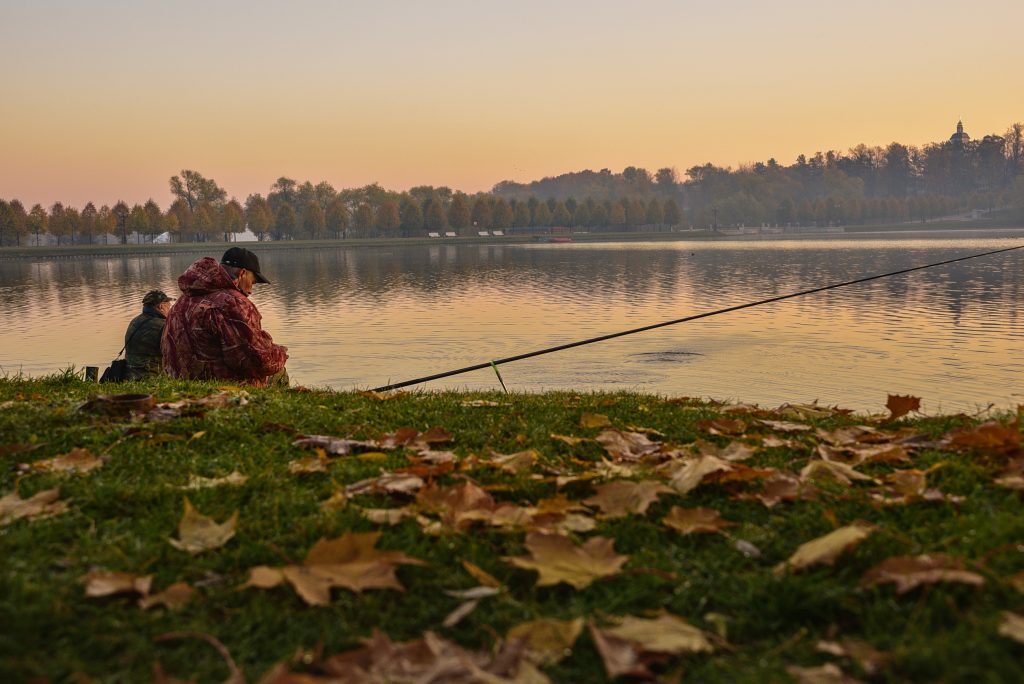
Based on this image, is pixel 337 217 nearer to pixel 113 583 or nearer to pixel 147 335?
pixel 147 335

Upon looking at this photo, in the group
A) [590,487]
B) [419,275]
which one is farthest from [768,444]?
[419,275]

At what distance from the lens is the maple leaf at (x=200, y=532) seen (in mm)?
2844

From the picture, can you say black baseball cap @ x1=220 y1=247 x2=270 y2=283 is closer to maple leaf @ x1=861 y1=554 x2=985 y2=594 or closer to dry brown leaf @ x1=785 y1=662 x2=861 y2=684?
maple leaf @ x1=861 y1=554 x2=985 y2=594

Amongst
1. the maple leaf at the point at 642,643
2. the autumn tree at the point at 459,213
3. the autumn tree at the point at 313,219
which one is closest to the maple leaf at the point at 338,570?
the maple leaf at the point at 642,643

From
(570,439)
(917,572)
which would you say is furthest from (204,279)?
(917,572)

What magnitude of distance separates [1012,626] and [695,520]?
1102 millimetres

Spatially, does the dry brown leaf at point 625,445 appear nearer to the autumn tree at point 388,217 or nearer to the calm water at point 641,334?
the calm water at point 641,334

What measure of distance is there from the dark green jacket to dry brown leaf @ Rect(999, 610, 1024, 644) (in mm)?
8680

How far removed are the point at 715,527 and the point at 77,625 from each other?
201 centimetres

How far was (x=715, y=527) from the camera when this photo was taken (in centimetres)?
296

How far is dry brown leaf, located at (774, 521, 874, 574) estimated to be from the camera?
2598 mm

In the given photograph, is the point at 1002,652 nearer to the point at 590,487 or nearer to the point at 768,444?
the point at 590,487

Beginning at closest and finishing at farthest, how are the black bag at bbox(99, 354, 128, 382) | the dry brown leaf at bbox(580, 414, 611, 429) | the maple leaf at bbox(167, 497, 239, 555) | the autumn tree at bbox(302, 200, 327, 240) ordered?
the maple leaf at bbox(167, 497, 239, 555), the dry brown leaf at bbox(580, 414, 611, 429), the black bag at bbox(99, 354, 128, 382), the autumn tree at bbox(302, 200, 327, 240)

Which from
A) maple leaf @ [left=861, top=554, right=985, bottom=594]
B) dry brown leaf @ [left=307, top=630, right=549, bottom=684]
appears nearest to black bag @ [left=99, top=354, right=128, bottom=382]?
dry brown leaf @ [left=307, top=630, right=549, bottom=684]
